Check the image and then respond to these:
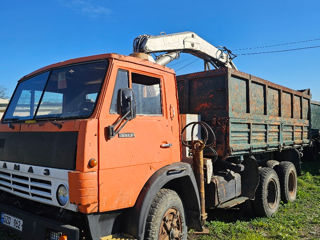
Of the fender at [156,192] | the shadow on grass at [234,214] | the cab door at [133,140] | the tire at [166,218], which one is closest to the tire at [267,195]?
the shadow on grass at [234,214]

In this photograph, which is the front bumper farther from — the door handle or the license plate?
the door handle

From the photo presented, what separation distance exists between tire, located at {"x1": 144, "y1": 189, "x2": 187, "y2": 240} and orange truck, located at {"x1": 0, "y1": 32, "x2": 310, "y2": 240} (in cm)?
1

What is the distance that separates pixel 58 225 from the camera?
105 inches

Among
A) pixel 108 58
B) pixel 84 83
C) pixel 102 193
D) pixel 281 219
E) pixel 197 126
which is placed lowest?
pixel 281 219

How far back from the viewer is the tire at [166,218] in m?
3.10

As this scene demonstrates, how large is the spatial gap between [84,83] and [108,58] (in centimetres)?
40

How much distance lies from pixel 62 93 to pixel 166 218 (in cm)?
194

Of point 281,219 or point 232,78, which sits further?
point 281,219

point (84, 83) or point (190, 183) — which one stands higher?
point (84, 83)

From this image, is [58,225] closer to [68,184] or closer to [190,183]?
[68,184]

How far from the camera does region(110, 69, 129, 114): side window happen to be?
9.72 feet

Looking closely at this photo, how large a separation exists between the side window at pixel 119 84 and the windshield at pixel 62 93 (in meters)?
0.17

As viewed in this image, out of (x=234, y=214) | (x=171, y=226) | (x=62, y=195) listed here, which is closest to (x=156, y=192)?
(x=171, y=226)

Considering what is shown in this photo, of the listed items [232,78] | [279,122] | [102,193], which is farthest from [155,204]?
[279,122]
